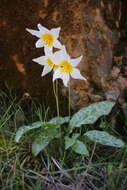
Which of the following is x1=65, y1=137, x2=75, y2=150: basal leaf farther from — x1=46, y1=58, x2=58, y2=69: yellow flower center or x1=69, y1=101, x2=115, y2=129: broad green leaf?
x1=46, y1=58, x2=58, y2=69: yellow flower center

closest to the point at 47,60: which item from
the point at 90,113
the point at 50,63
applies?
the point at 50,63

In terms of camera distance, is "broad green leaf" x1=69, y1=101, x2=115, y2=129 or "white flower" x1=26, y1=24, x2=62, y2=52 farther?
"broad green leaf" x1=69, y1=101, x2=115, y2=129

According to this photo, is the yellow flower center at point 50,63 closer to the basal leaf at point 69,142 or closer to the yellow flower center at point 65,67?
the yellow flower center at point 65,67

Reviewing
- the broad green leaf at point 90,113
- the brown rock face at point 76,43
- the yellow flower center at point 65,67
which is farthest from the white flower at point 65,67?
the brown rock face at point 76,43

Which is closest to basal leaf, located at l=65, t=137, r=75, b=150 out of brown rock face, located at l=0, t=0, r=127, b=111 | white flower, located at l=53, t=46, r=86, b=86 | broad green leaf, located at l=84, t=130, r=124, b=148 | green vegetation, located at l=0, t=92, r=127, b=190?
green vegetation, located at l=0, t=92, r=127, b=190

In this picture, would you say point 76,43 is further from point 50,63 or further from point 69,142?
point 69,142

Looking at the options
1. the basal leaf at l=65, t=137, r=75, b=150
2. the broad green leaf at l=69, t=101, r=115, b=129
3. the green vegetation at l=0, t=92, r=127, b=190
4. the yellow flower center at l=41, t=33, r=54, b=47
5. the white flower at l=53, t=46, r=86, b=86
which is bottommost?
the green vegetation at l=0, t=92, r=127, b=190

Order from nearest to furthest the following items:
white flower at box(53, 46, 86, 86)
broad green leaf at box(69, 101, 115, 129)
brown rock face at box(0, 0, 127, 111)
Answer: white flower at box(53, 46, 86, 86) < broad green leaf at box(69, 101, 115, 129) < brown rock face at box(0, 0, 127, 111)
